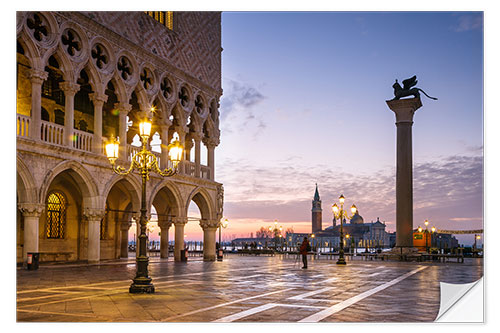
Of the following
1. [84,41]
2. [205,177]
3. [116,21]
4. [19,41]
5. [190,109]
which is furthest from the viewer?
[205,177]

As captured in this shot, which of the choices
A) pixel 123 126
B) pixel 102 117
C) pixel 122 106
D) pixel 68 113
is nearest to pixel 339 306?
pixel 68 113

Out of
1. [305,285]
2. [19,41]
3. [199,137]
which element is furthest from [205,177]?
[305,285]

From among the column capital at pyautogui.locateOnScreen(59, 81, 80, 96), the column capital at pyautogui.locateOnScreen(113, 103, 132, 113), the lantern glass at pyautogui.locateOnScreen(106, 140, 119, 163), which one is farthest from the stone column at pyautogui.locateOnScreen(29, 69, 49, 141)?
the lantern glass at pyautogui.locateOnScreen(106, 140, 119, 163)

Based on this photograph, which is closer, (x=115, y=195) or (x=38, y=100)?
(x=38, y=100)

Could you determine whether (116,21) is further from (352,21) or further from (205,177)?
(352,21)

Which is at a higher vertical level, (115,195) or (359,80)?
(359,80)

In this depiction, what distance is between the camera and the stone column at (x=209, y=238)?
2750 centimetres

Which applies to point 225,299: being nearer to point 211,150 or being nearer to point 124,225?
point 124,225

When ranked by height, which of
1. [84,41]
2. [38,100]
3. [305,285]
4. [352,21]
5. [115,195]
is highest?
[84,41]

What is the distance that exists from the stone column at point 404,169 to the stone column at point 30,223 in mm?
16573

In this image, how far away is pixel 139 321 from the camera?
838 cm

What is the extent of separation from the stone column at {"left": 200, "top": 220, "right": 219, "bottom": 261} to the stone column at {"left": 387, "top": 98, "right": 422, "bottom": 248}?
28.7 ft

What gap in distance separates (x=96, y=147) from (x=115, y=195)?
7.43 m
